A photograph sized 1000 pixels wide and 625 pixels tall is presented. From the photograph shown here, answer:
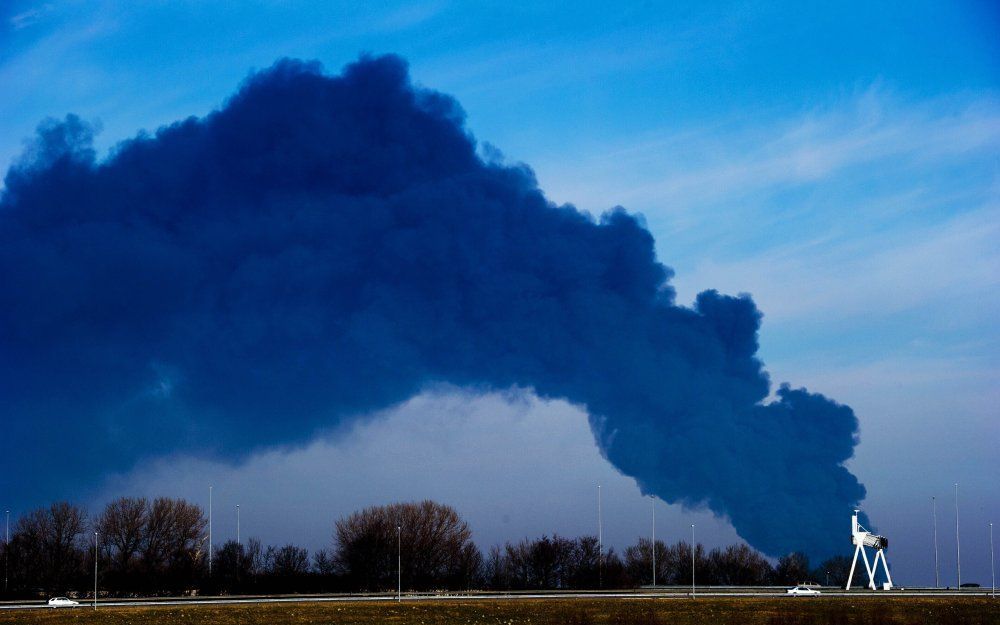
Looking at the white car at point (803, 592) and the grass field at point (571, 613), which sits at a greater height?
the grass field at point (571, 613)

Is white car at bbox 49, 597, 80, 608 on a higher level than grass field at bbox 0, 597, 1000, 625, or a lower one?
lower

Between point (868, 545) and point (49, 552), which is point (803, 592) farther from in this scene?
point (49, 552)

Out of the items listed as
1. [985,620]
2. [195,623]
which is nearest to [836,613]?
[985,620]

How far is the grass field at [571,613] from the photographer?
222 ft

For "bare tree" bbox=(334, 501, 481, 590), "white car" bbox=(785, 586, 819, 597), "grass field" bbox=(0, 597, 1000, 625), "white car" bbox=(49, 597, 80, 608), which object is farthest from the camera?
"bare tree" bbox=(334, 501, 481, 590)

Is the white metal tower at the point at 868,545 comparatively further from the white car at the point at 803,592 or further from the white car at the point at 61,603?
the white car at the point at 61,603

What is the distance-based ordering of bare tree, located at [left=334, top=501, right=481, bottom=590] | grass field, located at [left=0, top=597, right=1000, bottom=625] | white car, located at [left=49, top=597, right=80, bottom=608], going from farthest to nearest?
bare tree, located at [left=334, top=501, right=481, bottom=590]
white car, located at [left=49, top=597, right=80, bottom=608]
grass field, located at [left=0, top=597, right=1000, bottom=625]

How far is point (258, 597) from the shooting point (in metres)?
96.6

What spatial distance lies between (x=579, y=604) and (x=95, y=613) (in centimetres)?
3097

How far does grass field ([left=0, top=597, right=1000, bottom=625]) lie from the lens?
67.6 meters

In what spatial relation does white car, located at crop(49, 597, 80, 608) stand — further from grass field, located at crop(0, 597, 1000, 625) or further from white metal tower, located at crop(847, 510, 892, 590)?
white metal tower, located at crop(847, 510, 892, 590)

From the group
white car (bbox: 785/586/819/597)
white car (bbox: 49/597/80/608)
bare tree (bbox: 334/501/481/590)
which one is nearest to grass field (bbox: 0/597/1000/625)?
white car (bbox: 49/597/80/608)

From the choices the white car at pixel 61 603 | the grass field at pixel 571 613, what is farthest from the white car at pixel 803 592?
the white car at pixel 61 603

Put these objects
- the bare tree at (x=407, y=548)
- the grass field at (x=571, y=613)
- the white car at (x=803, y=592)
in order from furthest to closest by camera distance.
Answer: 1. the bare tree at (x=407, y=548)
2. the white car at (x=803, y=592)
3. the grass field at (x=571, y=613)
